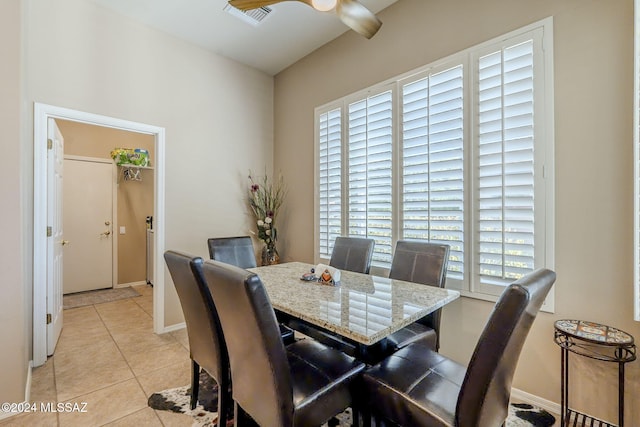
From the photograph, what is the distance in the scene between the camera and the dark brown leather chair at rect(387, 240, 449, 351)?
1873 millimetres

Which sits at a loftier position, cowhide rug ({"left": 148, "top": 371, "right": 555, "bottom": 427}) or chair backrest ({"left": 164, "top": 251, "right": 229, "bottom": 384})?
chair backrest ({"left": 164, "top": 251, "right": 229, "bottom": 384})

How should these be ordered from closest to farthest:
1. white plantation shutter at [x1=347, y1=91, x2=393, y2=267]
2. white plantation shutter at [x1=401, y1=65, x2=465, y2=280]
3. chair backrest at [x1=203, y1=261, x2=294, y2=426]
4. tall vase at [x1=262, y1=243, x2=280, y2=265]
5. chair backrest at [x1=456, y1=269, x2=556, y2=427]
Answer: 1. chair backrest at [x1=456, y1=269, x2=556, y2=427]
2. chair backrest at [x1=203, y1=261, x2=294, y2=426]
3. white plantation shutter at [x1=401, y1=65, x2=465, y2=280]
4. white plantation shutter at [x1=347, y1=91, x2=393, y2=267]
5. tall vase at [x1=262, y1=243, x2=280, y2=265]

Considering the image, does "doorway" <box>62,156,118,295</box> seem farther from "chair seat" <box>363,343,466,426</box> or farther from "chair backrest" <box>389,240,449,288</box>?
"chair seat" <box>363,343,466,426</box>

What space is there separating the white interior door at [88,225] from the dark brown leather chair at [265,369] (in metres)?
4.73

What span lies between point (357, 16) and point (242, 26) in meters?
1.81

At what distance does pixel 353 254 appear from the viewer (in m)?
2.72

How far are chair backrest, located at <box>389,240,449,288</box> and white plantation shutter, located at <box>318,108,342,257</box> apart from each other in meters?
1.05

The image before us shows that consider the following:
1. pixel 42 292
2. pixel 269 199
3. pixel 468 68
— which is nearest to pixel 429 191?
pixel 468 68

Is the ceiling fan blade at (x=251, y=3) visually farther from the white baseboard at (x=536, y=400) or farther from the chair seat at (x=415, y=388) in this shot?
the white baseboard at (x=536, y=400)

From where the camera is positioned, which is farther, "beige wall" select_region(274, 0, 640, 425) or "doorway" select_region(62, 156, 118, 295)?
"doorway" select_region(62, 156, 118, 295)

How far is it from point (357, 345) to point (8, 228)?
7.69ft

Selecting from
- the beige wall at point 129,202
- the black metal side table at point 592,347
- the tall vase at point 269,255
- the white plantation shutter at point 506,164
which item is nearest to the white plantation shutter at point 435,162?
the white plantation shutter at point 506,164

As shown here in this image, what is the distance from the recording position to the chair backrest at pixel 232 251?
2668 mm

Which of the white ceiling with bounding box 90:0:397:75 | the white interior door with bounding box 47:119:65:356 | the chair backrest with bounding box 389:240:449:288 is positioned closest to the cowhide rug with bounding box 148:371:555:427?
the chair backrest with bounding box 389:240:449:288
